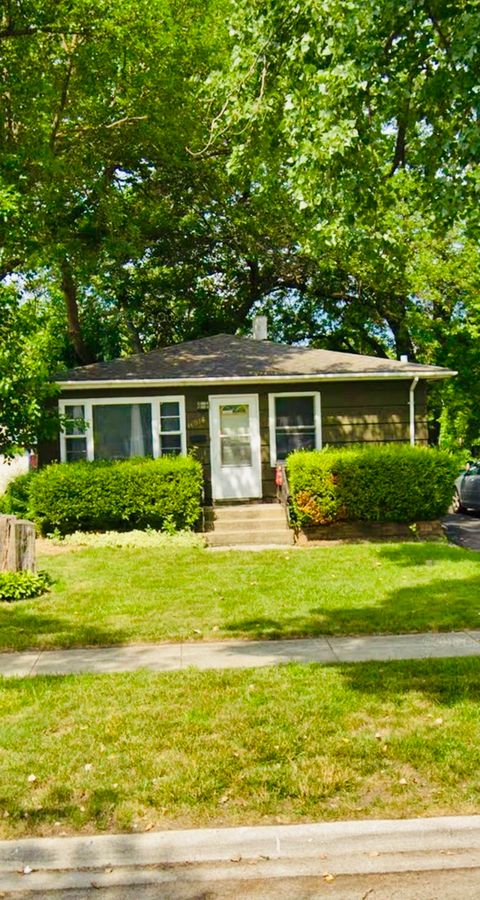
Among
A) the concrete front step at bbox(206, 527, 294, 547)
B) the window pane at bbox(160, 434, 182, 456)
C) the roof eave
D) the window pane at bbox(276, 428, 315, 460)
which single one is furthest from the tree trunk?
the concrete front step at bbox(206, 527, 294, 547)

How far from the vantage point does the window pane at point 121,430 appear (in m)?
17.2

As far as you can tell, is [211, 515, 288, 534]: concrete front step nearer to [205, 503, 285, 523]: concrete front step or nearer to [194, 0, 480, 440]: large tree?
[205, 503, 285, 523]: concrete front step

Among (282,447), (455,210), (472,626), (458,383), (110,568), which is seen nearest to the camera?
(455,210)

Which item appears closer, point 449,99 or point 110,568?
point 449,99

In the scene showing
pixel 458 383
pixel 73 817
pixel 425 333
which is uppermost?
pixel 425 333

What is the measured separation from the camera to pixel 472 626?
7879 millimetres

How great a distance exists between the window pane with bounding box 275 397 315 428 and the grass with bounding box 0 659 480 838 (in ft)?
36.8

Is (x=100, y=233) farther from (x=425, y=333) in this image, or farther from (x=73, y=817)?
(x=73, y=817)

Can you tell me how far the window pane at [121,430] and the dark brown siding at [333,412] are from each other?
39 centimetres

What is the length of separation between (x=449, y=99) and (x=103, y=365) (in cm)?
1162

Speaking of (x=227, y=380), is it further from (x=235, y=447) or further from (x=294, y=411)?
(x=294, y=411)

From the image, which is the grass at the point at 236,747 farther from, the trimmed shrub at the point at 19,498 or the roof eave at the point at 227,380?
the roof eave at the point at 227,380

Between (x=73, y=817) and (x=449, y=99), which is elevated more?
(x=449, y=99)

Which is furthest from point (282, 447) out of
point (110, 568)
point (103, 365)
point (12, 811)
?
point (12, 811)
